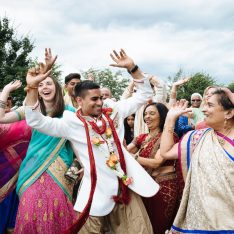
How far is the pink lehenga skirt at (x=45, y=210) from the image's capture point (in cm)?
391

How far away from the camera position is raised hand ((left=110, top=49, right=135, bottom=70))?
4121 millimetres

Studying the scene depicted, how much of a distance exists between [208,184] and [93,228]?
4.04ft

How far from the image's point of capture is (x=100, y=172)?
383cm

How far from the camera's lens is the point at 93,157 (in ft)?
12.4

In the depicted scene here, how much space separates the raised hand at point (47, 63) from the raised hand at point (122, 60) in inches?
27.6

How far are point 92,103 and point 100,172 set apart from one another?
2.40ft

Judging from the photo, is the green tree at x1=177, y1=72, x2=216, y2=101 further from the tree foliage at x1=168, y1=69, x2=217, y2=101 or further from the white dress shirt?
the white dress shirt

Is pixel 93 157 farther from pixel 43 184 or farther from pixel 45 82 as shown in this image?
pixel 45 82

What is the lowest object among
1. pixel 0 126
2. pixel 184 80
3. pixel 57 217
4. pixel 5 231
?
pixel 5 231

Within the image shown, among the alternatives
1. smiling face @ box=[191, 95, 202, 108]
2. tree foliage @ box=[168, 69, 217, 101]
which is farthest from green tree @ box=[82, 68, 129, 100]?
smiling face @ box=[191, 95, 202, 108]

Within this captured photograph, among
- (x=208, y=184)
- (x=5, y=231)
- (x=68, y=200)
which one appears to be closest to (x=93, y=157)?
(x=68, y=200)

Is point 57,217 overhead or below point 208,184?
below

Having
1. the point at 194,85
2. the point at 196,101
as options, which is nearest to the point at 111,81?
the point at 194,85

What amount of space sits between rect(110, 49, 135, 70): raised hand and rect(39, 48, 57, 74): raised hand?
70 cm
